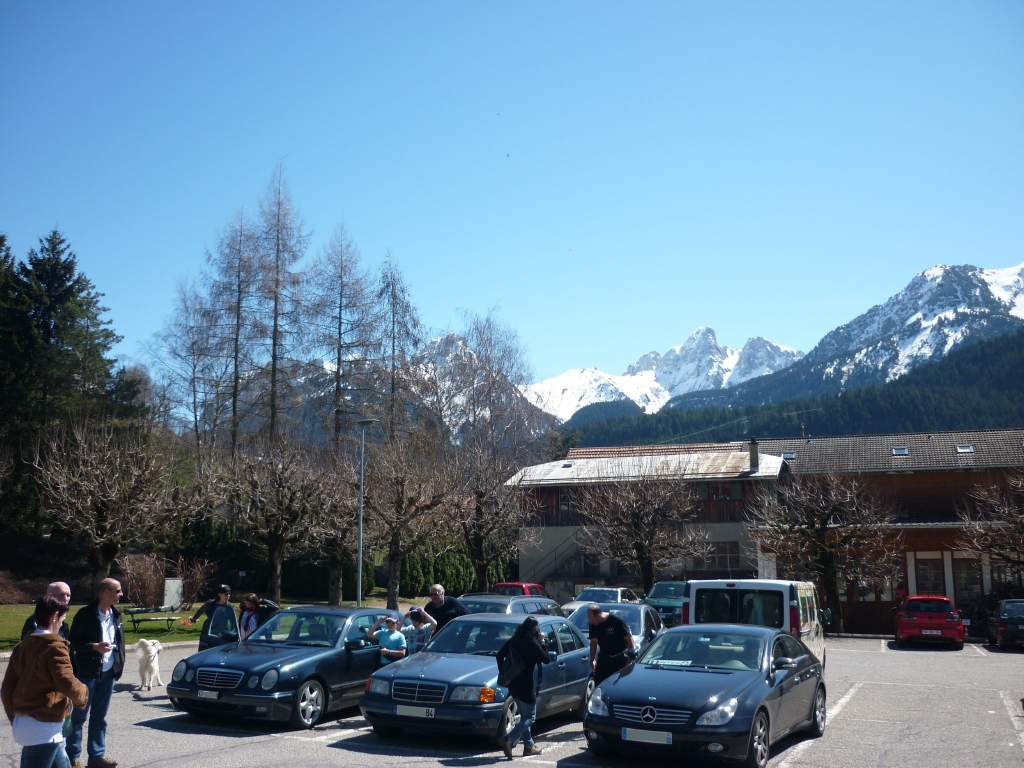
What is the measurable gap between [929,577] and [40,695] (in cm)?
3952

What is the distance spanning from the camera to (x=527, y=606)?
674 inches

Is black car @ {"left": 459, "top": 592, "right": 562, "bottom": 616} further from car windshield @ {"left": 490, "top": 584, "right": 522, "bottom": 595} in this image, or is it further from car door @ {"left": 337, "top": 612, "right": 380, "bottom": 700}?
car windshield @ {"left": 490, "top": 584, "right": 522, "bottom": 595}

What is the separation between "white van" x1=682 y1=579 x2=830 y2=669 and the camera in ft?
47.4

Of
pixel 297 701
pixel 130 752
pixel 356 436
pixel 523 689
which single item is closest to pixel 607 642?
pixel 523 689

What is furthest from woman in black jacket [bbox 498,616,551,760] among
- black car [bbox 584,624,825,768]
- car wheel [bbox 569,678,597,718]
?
car wheel [bbox 569,678,597,718]

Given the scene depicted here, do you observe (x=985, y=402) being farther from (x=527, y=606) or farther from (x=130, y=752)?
(x=130, y=752)

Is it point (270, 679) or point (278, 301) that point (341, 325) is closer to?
point (278, 301)

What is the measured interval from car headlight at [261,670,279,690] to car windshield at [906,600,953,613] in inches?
906

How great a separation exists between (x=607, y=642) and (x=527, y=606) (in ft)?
19.4

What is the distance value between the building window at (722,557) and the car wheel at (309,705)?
1274 inches

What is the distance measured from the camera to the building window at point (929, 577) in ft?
126

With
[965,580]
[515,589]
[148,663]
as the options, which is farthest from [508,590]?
[965,580]

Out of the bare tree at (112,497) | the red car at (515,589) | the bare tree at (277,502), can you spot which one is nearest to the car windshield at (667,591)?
the red car at (515,589)

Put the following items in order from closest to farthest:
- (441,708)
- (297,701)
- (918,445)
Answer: (441,708) < (297,701) < (918,445)
